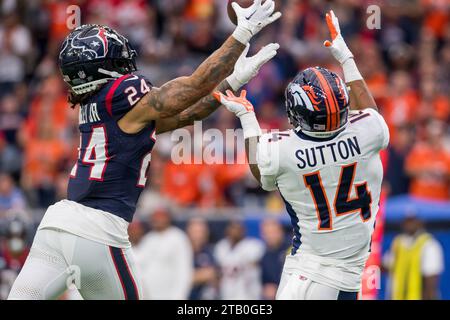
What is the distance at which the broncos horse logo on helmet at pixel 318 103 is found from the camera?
612 cm

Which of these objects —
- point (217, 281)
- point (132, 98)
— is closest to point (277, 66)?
point (217, 281)

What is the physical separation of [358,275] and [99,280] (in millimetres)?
1591

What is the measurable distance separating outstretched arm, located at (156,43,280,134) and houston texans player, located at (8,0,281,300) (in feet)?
0.14

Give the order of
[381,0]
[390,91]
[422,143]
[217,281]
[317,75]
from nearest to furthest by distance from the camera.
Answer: [317,75]
[217,281]
[422,143]
[390,91]
[381,0]

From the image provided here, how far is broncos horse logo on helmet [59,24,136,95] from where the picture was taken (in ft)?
21.4

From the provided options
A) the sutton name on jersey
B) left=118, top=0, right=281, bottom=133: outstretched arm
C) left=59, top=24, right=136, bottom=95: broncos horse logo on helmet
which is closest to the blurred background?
the sutton name on jersey

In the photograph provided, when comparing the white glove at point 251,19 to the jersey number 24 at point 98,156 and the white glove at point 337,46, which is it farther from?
the jersey number 24 at point 98,156

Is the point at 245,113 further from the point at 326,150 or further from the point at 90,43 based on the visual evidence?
the point at 90,43

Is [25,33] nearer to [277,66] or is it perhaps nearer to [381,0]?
[277,66]

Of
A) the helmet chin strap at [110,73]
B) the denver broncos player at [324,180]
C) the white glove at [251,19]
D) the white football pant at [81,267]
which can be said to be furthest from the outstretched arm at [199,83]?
the white football pant at [81,267]

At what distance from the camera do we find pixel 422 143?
41.8 ft

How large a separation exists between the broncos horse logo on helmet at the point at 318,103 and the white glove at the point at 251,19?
1.81ft

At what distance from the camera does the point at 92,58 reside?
6.50 meters

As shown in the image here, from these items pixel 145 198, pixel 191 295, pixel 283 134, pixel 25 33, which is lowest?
pixel 191 295
